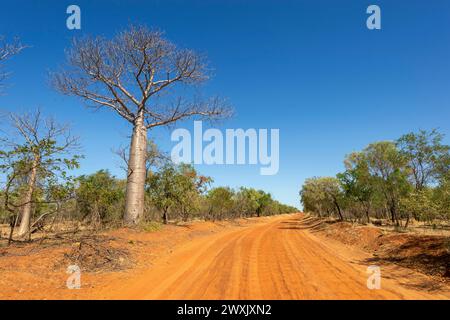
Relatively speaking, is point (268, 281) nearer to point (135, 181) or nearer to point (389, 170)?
point (135, 181)

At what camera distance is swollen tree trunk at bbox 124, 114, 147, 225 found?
1260 centimetres

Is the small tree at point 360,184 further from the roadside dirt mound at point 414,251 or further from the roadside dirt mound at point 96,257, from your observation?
the roadside dirt mound at point 96,257

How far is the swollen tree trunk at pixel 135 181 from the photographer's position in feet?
41.3

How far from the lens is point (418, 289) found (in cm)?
537

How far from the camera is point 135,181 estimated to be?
1268 cm

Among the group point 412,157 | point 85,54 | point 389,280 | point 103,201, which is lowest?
point 389,280

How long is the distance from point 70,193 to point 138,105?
22.6ft

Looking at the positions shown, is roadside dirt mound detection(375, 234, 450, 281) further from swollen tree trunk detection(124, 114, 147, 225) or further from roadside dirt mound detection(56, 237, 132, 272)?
swollen tree trunk detection(124, 114, 147, 225)

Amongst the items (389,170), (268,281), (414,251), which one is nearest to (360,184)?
(389,170)

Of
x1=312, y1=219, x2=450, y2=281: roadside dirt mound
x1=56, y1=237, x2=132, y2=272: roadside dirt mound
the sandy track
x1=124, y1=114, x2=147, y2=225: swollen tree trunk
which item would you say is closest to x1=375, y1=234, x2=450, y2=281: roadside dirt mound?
x1=312, y1=219, x2=450, y2=281: roadside dirt mound
